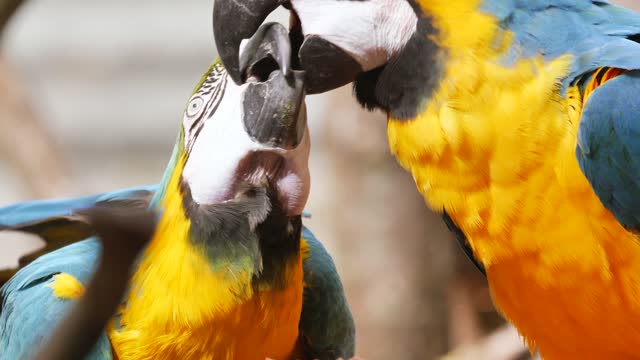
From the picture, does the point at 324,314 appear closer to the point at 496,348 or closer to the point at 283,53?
the point at 283,53

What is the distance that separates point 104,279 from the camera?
0.54 m

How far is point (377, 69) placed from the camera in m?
1.50

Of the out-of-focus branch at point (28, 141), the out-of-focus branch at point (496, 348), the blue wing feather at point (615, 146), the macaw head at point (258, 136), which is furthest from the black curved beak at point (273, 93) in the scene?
the out-of-focus branch at point (28, 141)

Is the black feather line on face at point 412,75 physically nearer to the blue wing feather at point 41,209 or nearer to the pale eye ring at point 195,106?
the pale eye ring at point 195,106

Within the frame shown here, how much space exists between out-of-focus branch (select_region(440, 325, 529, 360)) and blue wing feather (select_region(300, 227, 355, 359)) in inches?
30.7

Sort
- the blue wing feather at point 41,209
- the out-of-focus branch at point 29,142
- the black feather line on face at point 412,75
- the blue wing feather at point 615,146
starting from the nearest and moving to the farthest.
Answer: the blue wing feather at point 615,146 → the black feather line on face at point 412,75 → the blue wing feather at point 41,209 → the out-of-focus branch at point 29,142

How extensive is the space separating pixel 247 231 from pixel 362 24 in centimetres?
39

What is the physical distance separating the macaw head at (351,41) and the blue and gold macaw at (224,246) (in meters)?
0.03

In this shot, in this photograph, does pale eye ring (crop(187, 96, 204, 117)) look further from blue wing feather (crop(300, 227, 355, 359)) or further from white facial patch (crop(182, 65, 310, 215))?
blue wing feather (crop(300, 227, 355, 359))

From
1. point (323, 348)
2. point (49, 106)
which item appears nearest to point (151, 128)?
point (49, 106)

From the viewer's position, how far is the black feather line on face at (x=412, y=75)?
1442mm

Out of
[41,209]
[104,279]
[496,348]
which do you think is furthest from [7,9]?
[496,348]

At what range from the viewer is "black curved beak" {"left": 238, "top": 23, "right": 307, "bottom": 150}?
1416 mm

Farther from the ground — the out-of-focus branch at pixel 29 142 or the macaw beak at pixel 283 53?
the macaw beak at pixel 283 53
